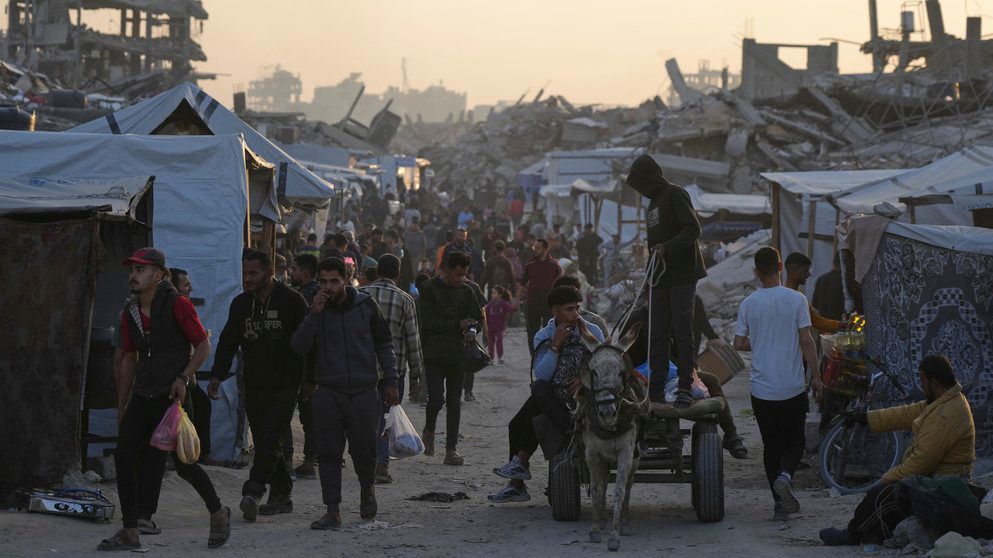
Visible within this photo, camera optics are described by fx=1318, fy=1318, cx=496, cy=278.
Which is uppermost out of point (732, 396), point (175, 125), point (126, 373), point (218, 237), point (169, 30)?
point (169, 30)

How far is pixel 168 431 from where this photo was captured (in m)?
7.12

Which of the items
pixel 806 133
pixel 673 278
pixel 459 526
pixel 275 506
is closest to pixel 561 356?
pixel 673 278

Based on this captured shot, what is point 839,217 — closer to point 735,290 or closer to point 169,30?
point 735,290

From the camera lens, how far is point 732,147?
35406mm

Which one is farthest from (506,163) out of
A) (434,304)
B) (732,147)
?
(434,304)

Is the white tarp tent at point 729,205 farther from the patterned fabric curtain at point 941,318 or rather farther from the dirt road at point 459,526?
the patterned fabric curtain at point 941,318

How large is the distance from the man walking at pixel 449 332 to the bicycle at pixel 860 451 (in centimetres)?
314

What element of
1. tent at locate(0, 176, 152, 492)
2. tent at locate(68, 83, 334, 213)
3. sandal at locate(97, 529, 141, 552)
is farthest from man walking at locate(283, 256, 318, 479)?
tent at locate(68, 83, 334, 213)

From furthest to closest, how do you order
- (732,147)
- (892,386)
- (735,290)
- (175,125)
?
(732,147), (735,290), (175,125), (892,386)

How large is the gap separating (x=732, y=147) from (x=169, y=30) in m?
40.3

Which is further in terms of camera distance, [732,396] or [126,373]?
[732,396]

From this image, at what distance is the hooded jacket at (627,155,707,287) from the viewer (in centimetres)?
845

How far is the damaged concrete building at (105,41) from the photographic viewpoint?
6109 centimetres

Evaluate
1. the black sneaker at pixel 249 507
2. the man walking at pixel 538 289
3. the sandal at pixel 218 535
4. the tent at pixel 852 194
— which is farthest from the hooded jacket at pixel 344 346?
the man walking at pixel 538 289
